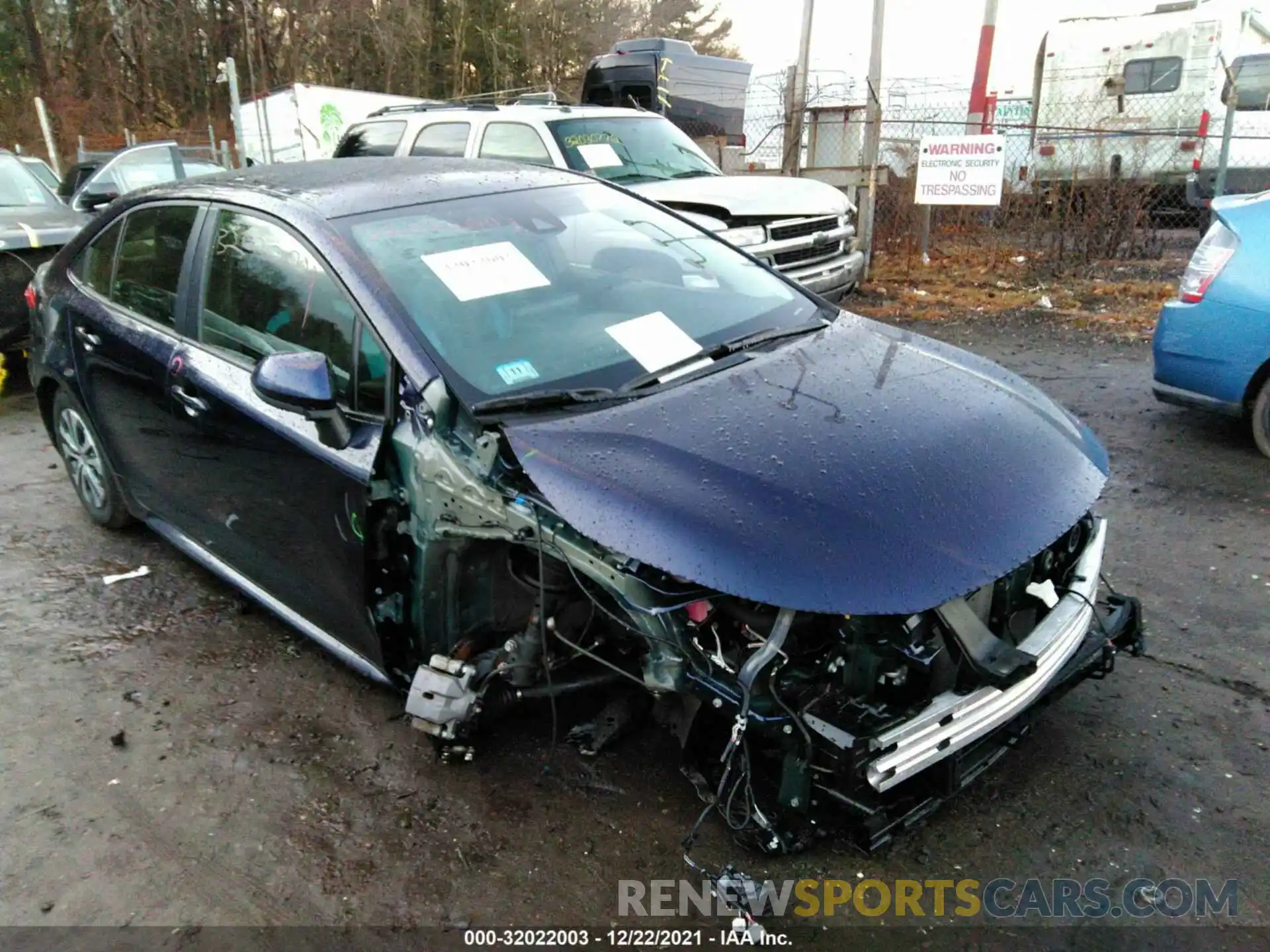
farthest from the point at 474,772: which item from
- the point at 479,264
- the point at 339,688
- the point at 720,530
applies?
the point at 479,264

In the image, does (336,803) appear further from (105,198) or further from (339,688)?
(105,198)

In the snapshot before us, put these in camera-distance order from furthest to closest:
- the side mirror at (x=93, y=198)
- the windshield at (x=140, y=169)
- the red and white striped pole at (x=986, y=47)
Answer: the red and white striped pole at (x=986, y=47) < the windshield at (x=140, y=169) < the side mirror at (x=93, y=198)

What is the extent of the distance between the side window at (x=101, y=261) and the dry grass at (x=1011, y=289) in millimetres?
6723

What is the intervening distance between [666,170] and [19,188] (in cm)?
563

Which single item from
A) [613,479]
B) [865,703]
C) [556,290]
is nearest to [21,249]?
[556,290]

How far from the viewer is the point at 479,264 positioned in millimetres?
3068

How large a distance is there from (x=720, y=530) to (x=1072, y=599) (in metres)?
1.16

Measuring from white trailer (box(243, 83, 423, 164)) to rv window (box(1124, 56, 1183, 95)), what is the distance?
453 inches

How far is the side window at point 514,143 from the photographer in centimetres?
769

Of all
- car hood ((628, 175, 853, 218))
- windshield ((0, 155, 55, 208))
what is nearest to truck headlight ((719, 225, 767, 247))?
car hood ((628, 175, 853, 218))

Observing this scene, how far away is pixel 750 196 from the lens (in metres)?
7.66

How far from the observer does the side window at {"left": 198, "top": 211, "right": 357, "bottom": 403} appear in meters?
2.93

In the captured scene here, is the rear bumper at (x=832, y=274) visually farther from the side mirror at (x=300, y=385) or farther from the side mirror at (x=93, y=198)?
the side mirror at (x=93, y=198)

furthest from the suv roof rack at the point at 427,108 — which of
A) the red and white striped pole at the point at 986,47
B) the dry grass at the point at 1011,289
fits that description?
the red and white striped pole at the point at 986,47
